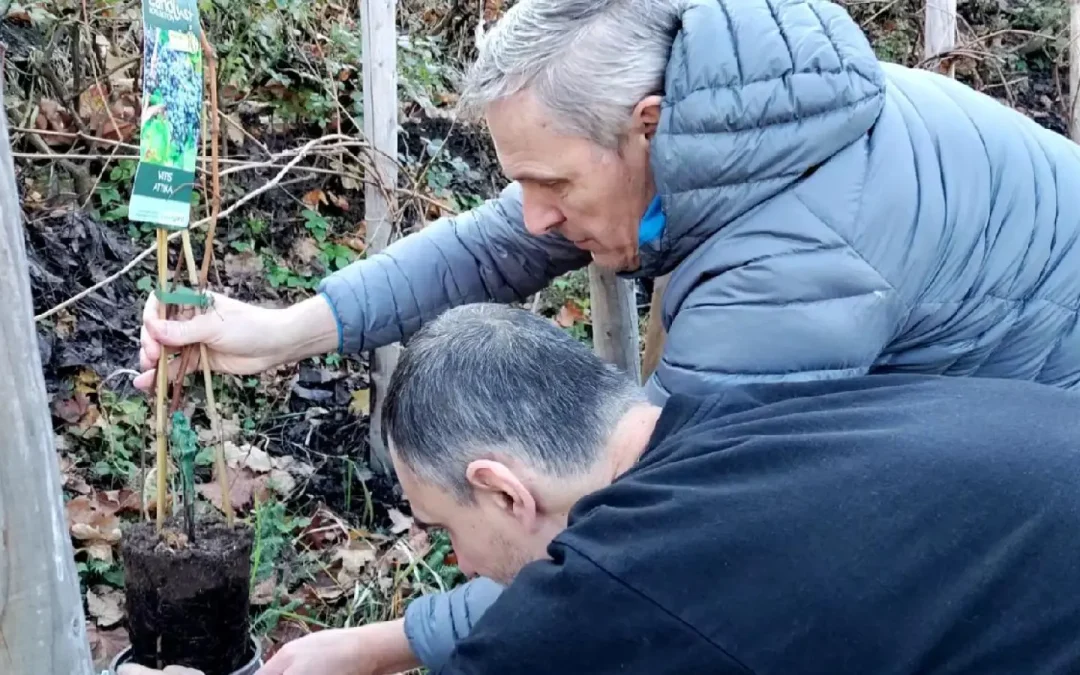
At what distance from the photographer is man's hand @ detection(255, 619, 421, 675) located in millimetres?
1817

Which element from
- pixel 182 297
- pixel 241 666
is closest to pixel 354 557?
pixel 241 666

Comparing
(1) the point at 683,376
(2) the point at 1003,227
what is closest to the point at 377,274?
(1) the point at 683,376

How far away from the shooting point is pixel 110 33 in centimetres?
441

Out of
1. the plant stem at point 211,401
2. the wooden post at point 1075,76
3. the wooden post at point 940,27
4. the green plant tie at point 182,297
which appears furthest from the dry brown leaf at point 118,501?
the wooden post at point 1075,76

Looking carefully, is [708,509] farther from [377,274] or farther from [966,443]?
[377,274]

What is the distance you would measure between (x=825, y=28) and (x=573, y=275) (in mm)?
3258

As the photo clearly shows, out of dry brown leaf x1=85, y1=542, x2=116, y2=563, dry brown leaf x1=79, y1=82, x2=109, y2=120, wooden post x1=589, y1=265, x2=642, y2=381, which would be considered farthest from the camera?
dry brown leaf x1=79, y1=82, x2=109, y2=120

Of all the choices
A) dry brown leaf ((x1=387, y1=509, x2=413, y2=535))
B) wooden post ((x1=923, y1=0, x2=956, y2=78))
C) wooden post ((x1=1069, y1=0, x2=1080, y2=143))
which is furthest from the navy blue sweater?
wooden post ((x1=1069, y1=0, x2=1080, y2=143))

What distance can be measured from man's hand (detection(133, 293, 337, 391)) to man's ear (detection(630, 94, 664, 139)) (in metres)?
0.91

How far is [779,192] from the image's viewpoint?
1668 mm

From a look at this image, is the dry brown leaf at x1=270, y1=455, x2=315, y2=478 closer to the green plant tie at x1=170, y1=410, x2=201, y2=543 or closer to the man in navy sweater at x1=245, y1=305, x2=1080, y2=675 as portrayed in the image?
the green plant tie at x1=170, y1=410, x2=201, y2=543

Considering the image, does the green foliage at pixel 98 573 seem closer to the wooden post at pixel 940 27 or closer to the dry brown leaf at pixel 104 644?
the dry brown leaf at pixel 104 644

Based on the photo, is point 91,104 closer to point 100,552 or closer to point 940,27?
point 100,552

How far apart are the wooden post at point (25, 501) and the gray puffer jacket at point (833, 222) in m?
0.62
